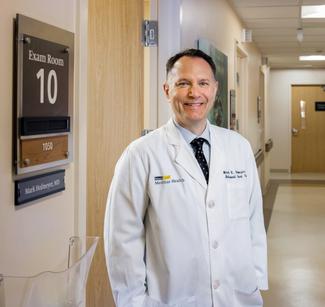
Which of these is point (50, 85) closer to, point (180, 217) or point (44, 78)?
point (44, 78)

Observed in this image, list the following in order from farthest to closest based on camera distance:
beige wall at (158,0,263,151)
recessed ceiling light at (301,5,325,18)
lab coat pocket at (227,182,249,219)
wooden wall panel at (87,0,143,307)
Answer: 1. recessed ceiling light at (301,5,325,18)
2. beige wall at (158,0,263,151)
3. wooden wall panel at (87,0,143,307)
4. lab coat pocket at (227,182,249,219)

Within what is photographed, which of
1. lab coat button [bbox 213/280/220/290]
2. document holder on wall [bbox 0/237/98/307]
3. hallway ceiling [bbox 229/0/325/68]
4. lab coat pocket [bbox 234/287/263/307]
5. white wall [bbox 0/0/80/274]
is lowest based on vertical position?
lab coat pocket [bbox 234/287/263/307]

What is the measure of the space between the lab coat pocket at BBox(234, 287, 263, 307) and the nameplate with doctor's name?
0.38 metres

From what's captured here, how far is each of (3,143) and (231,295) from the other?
0.88 m

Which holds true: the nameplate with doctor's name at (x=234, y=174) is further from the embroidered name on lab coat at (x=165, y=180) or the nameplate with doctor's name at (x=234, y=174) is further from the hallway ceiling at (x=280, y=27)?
the hallway ceiling at (x=280, y=27)

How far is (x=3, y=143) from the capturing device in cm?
146

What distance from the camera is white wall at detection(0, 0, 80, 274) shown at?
1.47 meters

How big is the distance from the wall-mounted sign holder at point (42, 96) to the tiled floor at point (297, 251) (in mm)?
2520

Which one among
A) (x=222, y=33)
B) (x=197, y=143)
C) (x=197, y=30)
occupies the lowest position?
(x=197, y=143)

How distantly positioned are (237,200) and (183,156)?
0.24 meters

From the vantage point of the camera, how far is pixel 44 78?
1.66 m

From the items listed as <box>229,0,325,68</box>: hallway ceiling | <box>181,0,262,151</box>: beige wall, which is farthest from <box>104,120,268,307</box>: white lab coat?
<box>229,0,325,68</box>: hallway ceiling

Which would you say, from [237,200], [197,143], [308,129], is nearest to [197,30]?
[197,143]

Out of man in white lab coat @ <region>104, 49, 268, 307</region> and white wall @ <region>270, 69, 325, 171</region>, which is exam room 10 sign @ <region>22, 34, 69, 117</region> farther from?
white wall @ <region>270, 69, 325, 171</region>
